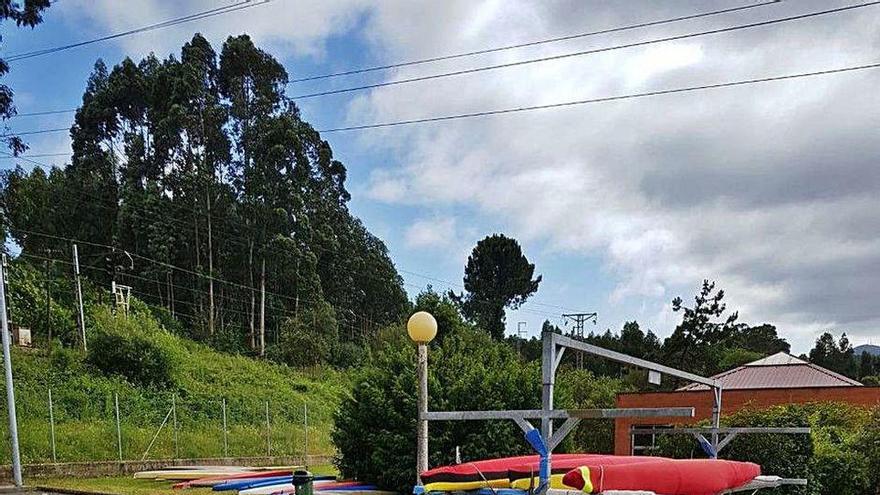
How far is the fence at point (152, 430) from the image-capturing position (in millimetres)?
19500

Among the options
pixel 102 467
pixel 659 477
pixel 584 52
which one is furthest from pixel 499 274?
pixel 659 477

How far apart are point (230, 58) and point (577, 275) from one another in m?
32.7

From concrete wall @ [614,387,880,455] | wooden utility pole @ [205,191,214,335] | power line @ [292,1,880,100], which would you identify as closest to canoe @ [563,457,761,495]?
power line @ [292,1,880,100]

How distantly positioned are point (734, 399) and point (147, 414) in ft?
56.7

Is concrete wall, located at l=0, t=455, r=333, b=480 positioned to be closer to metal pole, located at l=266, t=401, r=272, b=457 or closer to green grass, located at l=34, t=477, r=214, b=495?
green grass, located at l=34, t=477, r=214, b=495

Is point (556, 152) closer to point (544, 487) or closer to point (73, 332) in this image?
point (544, 487)

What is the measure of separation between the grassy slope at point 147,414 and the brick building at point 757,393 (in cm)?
1027

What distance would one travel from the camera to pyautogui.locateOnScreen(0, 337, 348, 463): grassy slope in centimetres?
1992

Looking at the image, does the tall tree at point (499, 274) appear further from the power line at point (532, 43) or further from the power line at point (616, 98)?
the power line at point (532, 43)

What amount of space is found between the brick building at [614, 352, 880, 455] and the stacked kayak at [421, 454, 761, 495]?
14963 mm

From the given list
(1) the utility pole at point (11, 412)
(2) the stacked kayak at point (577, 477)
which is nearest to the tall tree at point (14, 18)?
(1) the utility pole at point (11, 412)

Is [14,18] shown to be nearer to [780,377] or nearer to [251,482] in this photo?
[251,482]

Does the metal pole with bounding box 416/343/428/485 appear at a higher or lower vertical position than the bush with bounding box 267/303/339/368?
higher

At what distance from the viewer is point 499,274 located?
7294cm
